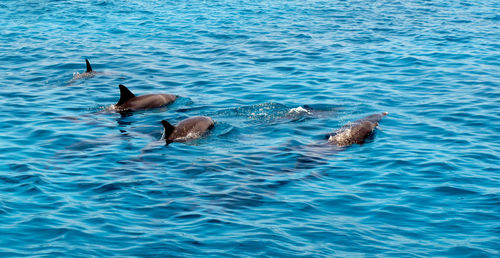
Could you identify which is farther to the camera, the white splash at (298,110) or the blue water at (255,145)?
the white splash at (298,110)

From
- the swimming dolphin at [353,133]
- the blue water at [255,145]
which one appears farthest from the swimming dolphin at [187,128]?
the swimming dolphin at [353,133]

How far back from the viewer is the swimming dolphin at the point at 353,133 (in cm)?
1628

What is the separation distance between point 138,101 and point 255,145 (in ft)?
16.6

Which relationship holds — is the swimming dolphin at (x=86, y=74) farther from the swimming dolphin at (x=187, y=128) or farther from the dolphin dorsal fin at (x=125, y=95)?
the swimming dolphin at (x=187, y=128)

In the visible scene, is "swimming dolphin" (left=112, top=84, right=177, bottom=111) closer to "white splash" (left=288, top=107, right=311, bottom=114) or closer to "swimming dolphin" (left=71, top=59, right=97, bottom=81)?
"white splash" (left=288, top=107, right=311, bottom=114)

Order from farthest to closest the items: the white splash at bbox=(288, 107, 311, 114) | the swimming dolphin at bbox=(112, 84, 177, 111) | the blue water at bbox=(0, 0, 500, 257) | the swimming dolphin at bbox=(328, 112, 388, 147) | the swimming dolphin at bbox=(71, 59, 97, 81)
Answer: the swimming dolphin at bbox=(71, 59, 97, 81)
the swimming dolphin at bbox=(112, 84, 177, 111)
the white splash at bbox=(288, 107, 311, 114)
the swimming dolphin at bbox=(328, 112, 388, 147)
the blue water at bbox=(0, 0, 500, 257)

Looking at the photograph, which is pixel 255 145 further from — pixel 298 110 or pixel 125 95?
pixel 125 95

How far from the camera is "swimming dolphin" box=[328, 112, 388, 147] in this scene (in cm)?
1628

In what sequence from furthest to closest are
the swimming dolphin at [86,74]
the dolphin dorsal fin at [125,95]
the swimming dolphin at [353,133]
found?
the swimming dolphin at [86,74] → the dolphin dorsal fin at [125,95] → the swimming dolphin at [353,133]

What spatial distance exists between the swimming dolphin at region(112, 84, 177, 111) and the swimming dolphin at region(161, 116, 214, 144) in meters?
2.73

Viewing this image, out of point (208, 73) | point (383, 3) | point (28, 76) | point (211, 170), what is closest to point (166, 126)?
point (211, 170)

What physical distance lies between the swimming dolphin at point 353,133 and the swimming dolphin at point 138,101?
5.72 meters

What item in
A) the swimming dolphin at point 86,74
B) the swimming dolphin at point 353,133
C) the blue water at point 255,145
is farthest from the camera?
the swimming dolphin at point 86,74

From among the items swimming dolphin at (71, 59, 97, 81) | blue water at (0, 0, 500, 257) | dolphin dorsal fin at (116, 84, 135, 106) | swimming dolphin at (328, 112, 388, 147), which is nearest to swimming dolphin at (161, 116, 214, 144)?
blue water at (0, 0, 500, 257)
